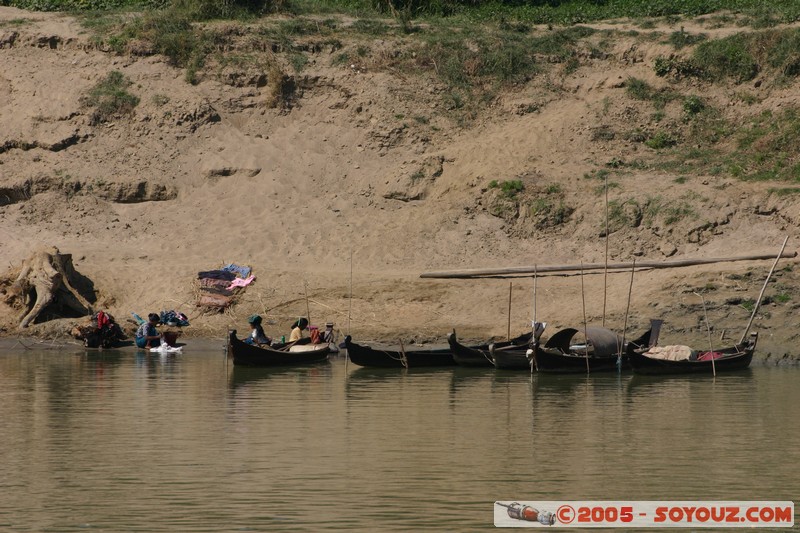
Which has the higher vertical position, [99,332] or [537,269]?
[537,269]

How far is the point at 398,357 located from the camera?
24.2m

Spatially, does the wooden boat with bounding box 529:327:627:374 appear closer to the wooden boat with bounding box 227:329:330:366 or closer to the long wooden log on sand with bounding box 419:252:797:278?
the wooden boat with bounding box 227:329:330:366

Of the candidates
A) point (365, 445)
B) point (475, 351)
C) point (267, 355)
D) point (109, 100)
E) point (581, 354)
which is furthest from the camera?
point (109, 100)

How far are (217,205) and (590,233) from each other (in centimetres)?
921

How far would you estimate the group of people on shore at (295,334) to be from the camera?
24719 mm

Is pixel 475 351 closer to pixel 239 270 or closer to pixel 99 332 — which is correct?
pixel 239 270

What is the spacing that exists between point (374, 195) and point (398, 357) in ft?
29.9

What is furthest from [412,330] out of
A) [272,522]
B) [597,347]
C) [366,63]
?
[272,522]

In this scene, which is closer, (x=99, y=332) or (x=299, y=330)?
(x=299, y=330)

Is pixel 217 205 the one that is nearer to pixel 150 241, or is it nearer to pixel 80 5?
pixel 150 241

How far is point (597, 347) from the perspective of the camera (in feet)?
77.1

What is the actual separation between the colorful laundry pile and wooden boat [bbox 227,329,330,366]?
12.2 feet

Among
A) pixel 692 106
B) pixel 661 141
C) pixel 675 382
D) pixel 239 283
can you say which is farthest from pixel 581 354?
pixel 692 106

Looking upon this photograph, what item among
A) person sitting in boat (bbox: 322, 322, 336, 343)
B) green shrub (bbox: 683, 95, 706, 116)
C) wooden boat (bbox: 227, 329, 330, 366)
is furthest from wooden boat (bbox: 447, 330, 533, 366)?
green shrub (bbox: 683, 95, 706, 116)
